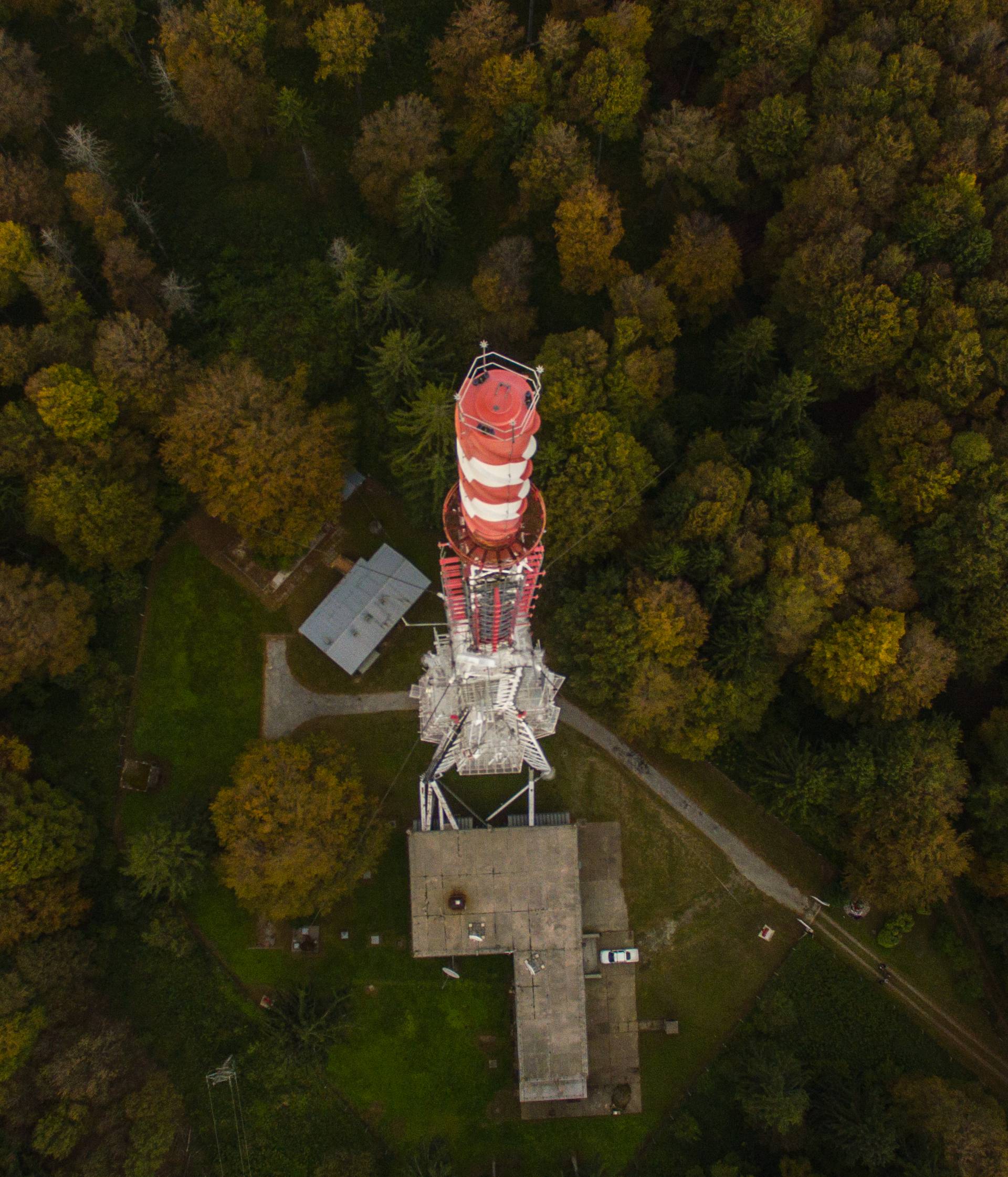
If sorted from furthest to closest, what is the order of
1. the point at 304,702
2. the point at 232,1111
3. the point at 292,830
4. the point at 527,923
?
the point at 304,702 → the point at 232,1111 → the point at 527,923 → the point at 292,830

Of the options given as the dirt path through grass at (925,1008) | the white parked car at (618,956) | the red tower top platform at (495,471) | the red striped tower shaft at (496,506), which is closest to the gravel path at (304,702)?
the white parked car at (618,956)

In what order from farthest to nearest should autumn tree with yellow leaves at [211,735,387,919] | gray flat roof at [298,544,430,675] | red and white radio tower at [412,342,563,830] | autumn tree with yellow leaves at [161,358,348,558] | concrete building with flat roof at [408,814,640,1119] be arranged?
gray flat roof at [298,544,430,675]
concrete building with flat roof at [408,814,640,1119]
autumn tree with yellow leaves at [161,358,348,558]
autumn tree with yellow leaves at [211,735,387,919]
red and white radio tower at [412,342,563,830]

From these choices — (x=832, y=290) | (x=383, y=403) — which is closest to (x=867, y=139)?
(x=832, y=290)

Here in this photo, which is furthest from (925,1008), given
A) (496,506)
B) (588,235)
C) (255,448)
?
(255,448)

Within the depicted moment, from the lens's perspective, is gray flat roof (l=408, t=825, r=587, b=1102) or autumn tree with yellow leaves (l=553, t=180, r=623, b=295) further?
gray flat roof (l=408, t=825, r=587, b=1102)

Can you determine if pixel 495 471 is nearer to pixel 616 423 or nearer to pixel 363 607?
pixel 616 423

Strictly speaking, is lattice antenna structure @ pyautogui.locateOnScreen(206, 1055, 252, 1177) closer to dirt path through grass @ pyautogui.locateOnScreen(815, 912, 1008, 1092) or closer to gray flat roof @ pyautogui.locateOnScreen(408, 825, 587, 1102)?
gray flat roof @ pyautogui.locateOnScreen(408, 825, 587, 1102)

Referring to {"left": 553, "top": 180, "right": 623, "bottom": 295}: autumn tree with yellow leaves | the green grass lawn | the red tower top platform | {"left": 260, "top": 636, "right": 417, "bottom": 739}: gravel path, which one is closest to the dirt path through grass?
{"left": 260, "top": 636, "right": 417, "bottom": 739}: gravel path
